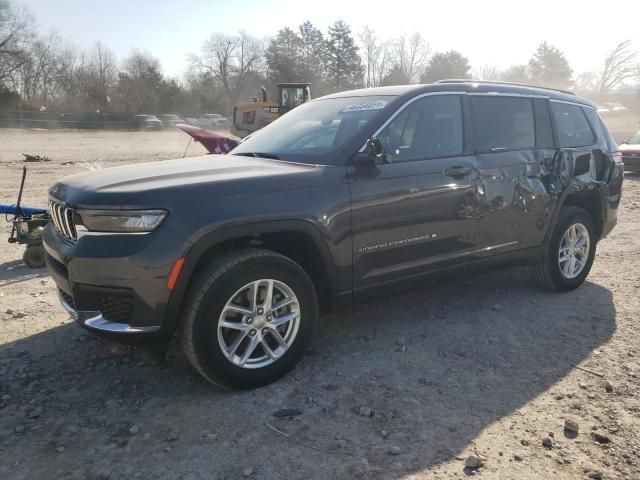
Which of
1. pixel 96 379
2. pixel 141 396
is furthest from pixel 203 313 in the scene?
pixel 96 379

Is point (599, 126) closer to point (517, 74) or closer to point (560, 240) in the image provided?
point (560, 240)

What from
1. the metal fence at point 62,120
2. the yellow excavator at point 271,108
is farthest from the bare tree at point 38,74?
the yellow excavator at point 271,108

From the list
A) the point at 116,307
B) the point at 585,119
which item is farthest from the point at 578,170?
the point at 116,307

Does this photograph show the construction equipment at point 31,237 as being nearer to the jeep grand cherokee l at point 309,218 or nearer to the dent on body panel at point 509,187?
the jeep grand cherokee l at point 309,218

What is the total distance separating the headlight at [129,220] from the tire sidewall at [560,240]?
3649mm

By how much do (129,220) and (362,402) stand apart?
66.9 inches

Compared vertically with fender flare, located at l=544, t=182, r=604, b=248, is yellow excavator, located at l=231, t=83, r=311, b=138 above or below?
above

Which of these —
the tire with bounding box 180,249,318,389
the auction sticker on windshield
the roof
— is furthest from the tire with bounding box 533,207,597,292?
the tire with bounding box 180,249,318,389

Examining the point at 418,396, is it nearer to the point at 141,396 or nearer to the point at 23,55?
the point at 141,396

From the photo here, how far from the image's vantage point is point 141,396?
3.23m

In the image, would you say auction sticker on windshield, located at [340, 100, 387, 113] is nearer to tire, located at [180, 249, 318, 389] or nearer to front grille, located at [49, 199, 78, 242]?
tire, located at [180, 249, 318, 389]

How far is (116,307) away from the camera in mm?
2975

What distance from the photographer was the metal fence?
1588 inches

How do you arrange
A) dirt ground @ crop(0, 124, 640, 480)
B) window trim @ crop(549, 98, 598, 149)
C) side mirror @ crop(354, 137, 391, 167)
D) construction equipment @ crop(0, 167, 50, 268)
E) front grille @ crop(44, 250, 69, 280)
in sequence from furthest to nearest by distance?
construction equipment @ crop(0, 167, 50, 268)
window trim @ crop(549, 98, 598, 149)
side mirror @ crop(354, 137, 391, 167)
front grille @ crop(44, 250, 69, 280)
dirt ground @ crop(0, 124, 640, 480)
